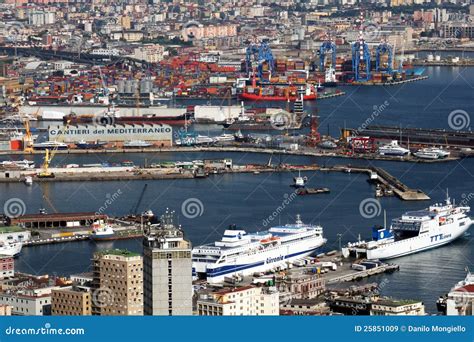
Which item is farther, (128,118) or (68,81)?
(68,81)

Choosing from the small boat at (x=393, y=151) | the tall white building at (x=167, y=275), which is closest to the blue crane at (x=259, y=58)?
the small boat at (x=393, y=151)

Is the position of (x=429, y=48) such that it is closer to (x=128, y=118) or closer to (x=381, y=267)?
(x=128, y=118)

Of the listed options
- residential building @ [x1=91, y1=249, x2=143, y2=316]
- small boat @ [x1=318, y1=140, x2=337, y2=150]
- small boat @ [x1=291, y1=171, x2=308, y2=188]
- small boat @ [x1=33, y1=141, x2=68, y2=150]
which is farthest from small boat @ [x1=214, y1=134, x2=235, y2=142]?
residential building @ [x1=91, y1=249, x2=143, y2=316]

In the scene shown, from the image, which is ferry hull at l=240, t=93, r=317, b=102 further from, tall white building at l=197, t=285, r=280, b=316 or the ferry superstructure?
tall white building at l=197, t=285, r=280, b=316

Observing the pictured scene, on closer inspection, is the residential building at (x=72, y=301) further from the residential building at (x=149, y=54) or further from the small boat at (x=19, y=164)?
the residential building at (x=149, y=54)

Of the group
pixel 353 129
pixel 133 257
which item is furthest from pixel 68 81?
pixel 133 257

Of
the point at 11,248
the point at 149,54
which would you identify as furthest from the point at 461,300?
the point at 149,54

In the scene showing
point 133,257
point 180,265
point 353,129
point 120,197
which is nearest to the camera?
point 180,265
